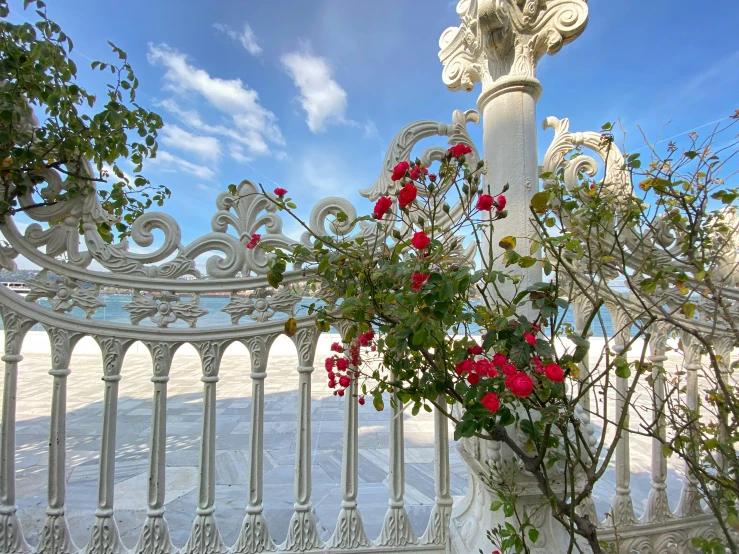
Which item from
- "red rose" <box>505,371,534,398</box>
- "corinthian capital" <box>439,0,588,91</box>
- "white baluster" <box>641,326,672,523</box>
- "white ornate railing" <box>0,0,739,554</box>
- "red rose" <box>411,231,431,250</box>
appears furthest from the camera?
"white baluster" <box>641,326,672,523</box>

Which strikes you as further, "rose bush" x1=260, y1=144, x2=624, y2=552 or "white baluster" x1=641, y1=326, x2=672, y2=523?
"white baluster" x1=641, y1=326, x2=672, y2=523

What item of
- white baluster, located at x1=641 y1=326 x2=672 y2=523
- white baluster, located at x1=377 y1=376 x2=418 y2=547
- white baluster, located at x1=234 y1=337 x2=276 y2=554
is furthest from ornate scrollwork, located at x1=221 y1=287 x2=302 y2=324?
white baluster, located at x1=641 y1=326 x2=672 y2=523

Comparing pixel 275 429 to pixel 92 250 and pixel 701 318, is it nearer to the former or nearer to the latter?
pixel 92 250

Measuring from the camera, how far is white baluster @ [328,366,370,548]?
1.56 m

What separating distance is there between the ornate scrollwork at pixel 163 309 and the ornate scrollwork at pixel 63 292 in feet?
0.47

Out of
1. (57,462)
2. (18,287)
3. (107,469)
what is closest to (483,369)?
(107,469)

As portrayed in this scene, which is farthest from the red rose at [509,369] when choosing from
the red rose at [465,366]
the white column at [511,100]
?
the white column at [511,100]

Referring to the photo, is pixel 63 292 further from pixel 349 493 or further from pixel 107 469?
pixel 349 493

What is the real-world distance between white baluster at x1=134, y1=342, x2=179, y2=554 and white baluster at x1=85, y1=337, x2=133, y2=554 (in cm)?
12

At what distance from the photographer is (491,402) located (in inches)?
35.9

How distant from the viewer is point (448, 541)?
1561 mm

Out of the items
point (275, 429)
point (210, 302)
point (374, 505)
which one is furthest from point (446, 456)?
point (275, 429)

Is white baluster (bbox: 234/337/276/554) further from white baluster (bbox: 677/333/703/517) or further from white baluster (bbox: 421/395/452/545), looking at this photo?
Answer: white baluster (bbox: 677/333/703/517)

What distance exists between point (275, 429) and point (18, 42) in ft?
10.7
